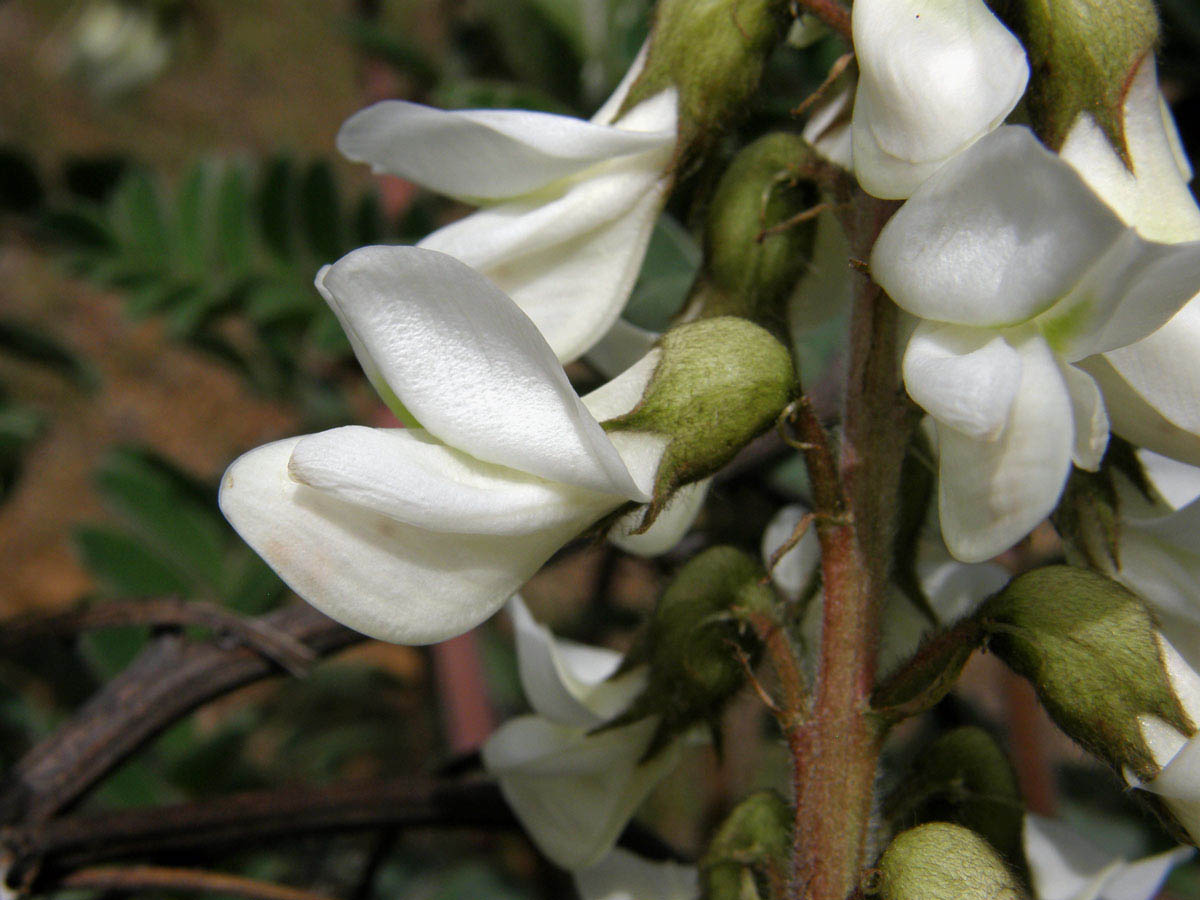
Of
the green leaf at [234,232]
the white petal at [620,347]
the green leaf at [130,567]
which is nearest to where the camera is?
the white petal at [620,347]

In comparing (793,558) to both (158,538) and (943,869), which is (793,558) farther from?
(158,538)

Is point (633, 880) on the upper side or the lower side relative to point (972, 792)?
lower

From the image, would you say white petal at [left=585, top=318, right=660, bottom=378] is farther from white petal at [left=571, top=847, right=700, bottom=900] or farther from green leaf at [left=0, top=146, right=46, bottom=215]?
green leaf at [left=0, top=146, right=46, bottom=215]

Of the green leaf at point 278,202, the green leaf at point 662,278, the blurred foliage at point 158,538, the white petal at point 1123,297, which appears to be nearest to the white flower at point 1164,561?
the white petal at point 1123,297

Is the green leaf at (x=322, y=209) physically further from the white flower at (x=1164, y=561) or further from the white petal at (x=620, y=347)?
the white flower at (x=1164, y=561)

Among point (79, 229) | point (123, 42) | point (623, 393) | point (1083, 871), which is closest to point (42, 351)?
point (79, 229)

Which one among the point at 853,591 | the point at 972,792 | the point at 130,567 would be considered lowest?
the point at 130,567

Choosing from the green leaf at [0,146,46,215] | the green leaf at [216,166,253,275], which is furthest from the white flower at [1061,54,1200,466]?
the green leaf at [0,146,46,215]
